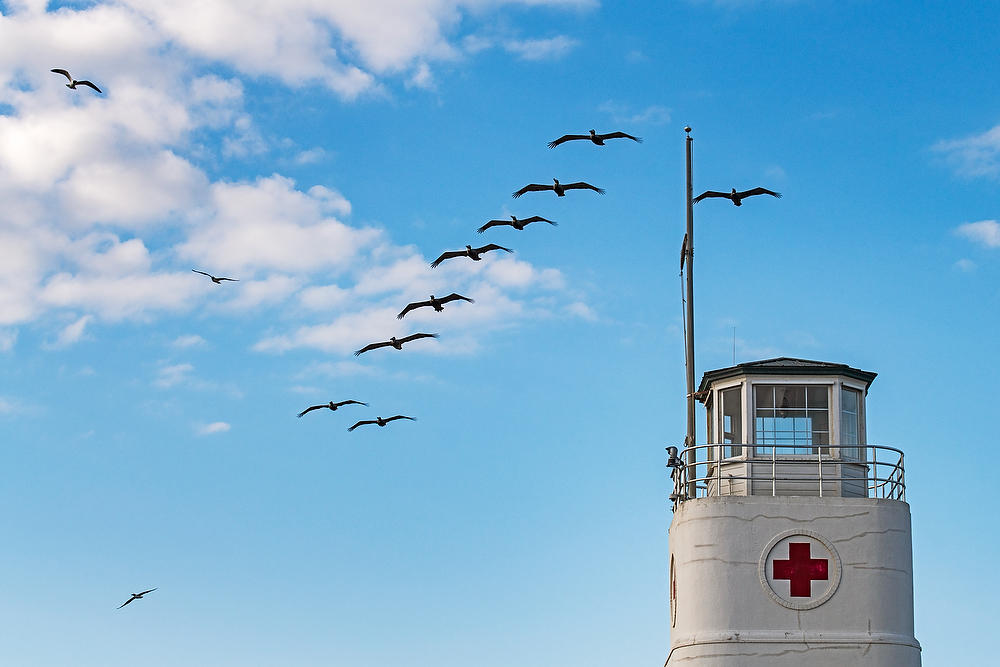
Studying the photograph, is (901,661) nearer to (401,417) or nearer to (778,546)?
(778,546)

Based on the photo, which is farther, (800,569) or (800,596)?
(800,569)

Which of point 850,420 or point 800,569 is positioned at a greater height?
Result: point 850,420

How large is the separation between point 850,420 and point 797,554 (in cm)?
395

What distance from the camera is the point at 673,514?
34.2 m

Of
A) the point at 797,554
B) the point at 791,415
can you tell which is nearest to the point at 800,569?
the point at 797,554

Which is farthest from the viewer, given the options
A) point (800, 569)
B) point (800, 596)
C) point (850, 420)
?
point (850, 420)

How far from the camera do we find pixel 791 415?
111 ft

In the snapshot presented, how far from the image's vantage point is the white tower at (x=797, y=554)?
1224 inches

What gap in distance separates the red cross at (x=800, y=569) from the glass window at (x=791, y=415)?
9.25 feet

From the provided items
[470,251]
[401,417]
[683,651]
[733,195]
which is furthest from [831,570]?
[401,417]

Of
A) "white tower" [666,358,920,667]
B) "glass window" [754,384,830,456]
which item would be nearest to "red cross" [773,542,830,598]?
"white tower" [666,358,920,667]

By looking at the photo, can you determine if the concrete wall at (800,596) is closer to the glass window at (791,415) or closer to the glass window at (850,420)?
the glass window at (850,420)

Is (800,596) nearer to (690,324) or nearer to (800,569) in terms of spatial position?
(800,569)

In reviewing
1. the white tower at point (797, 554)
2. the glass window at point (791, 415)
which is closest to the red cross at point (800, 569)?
the white tower at point (797, 554)
